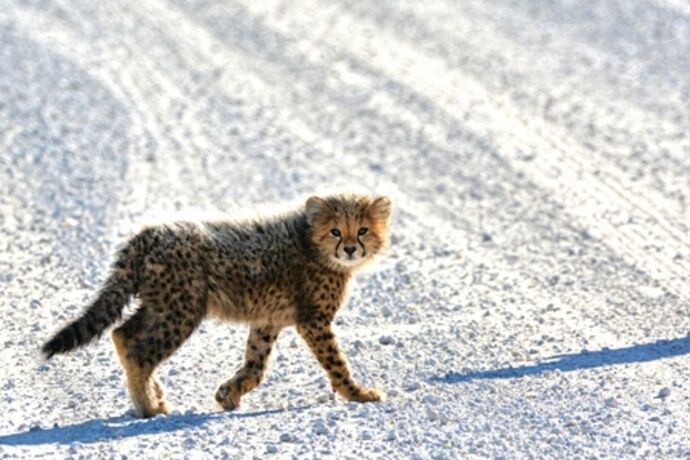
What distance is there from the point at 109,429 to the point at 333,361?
1.32 meters

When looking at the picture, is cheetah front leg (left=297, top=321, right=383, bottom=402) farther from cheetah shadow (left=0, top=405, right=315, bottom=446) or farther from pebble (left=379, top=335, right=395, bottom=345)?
pebble (left=379, top=335, right=395, bottom=345)

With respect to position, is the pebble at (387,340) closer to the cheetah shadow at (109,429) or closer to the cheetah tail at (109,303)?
the cheetah shadow at (109,429)

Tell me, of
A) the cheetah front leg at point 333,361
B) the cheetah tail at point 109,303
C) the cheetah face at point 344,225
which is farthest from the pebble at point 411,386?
the cheetah tail at point 109,303

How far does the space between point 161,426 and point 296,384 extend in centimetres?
141

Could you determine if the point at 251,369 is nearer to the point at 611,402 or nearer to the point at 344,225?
the point at 344,225

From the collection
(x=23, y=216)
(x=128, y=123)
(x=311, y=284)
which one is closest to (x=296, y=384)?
(x=311, y=284)

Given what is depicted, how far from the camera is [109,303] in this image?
8250 mm

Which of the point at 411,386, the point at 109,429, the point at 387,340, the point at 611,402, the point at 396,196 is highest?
the point at 611,402

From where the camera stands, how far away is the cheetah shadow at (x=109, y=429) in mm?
7758

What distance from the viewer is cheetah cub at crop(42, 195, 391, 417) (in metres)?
8.35

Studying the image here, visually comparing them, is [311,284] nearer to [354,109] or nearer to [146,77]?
[354,109]

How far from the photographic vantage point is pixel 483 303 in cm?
1084

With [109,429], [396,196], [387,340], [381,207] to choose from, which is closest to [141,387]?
[109,429]

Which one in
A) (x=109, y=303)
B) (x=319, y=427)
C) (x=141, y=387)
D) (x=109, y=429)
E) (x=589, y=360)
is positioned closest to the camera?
(x=319, y=427)
